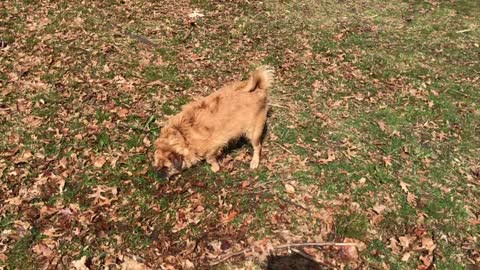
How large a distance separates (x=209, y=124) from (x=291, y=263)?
2.28 meters

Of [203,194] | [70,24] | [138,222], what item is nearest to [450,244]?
[203,194]

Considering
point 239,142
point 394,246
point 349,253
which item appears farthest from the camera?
point 239,142

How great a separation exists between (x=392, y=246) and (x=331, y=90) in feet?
12.5

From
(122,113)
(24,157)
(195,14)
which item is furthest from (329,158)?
(195,14)

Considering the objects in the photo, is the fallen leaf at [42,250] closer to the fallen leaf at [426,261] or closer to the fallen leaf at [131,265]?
the fallen leaf at [131,265]

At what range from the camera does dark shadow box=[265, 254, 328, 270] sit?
215 inches

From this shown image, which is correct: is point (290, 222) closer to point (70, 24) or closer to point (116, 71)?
point (116, 71)

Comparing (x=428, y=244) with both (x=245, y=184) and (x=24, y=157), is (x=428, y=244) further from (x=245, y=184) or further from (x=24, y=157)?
(x=24, y=157)

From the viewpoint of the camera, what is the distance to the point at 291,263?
5.52 m

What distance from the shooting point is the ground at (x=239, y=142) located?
576cm

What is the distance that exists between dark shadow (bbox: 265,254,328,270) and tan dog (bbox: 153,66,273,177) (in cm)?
190

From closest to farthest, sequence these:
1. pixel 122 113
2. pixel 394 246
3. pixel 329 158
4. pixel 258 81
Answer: pixel 394 246
pixel 258 81
pixel 329 158
pixel 122 113

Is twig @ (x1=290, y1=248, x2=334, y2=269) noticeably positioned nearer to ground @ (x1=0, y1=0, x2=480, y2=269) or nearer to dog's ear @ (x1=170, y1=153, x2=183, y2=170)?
ground @ (x1=0, y1=0, x2=480, y2=269)

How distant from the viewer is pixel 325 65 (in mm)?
9391
